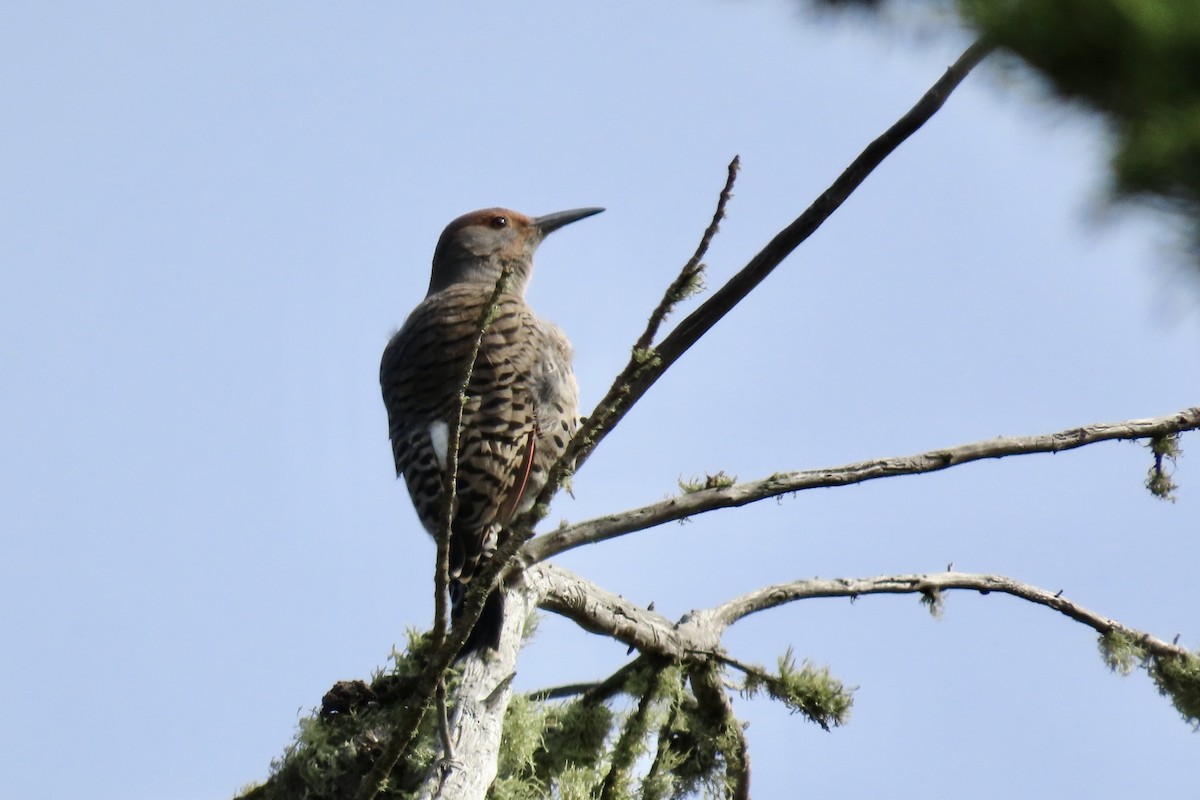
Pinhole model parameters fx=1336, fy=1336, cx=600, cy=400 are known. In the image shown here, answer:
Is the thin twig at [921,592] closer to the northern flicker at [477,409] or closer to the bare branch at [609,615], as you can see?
the bare branch at [609,615]

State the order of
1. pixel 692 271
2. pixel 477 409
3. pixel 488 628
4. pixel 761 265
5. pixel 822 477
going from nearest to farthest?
pixel 692 271 < pixel 761 265 < pixel 488 628 < pixel 822 477 < pixel 477 409

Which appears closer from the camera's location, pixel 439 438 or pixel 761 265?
pixel 761 265

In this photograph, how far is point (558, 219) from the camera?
7730 mm

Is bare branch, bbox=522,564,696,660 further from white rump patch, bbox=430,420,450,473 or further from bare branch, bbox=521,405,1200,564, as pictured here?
white rump patch, bbox=430,420,450,473

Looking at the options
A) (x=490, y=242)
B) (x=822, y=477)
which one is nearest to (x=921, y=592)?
(x=822, y=477)

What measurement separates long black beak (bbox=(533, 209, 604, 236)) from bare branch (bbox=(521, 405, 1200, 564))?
3779 mm

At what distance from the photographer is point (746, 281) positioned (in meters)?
3.22

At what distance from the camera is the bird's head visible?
7.53 metres

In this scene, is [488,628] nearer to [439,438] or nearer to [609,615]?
[609,615]

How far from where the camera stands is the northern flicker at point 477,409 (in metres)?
4.97

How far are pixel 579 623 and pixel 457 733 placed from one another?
105 centimetres

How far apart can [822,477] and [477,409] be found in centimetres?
118

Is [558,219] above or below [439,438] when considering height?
above

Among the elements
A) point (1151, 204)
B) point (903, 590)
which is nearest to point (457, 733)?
point (903, 590)
